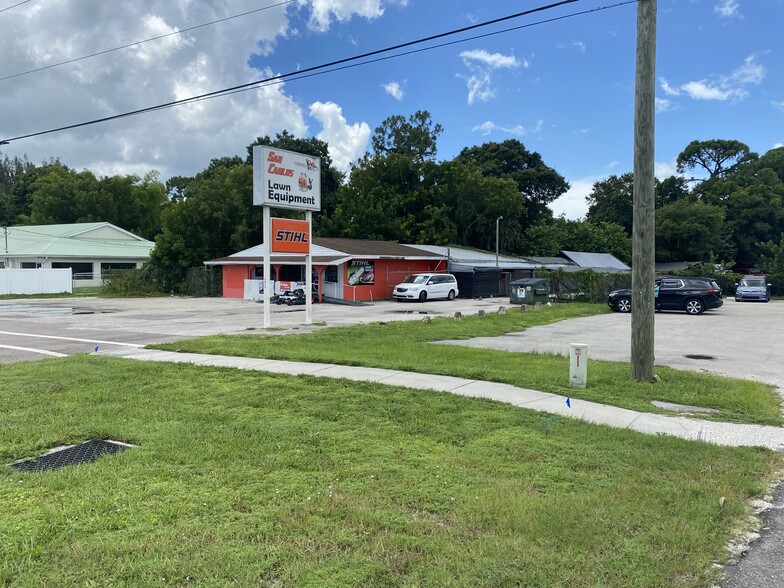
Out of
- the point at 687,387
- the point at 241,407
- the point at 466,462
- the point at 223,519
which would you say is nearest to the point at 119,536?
the point at 223,519

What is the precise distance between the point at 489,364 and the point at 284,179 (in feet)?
33.6

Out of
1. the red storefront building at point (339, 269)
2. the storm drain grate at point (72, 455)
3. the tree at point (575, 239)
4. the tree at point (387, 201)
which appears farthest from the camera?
the tree at point (575, 239)

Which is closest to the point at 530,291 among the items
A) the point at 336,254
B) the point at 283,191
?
the point at 336,254

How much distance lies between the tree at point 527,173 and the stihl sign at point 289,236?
5010 cm

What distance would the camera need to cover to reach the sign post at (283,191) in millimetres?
16891

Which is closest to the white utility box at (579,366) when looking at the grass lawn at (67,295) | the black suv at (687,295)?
the black suv at (687,295)

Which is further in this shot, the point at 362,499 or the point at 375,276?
the point at 375,276

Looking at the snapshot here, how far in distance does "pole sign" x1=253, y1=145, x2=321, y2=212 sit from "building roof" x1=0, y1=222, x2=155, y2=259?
3457 centimetres

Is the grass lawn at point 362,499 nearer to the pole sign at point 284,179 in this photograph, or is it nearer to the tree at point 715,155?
the pole sign at point 284,179

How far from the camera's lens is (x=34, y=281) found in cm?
3991

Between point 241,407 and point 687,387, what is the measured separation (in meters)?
6.69

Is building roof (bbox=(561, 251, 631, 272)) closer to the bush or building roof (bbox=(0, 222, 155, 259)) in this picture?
the bush

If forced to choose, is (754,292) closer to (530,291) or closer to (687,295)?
(687,295)

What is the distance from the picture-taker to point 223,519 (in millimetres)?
3740
